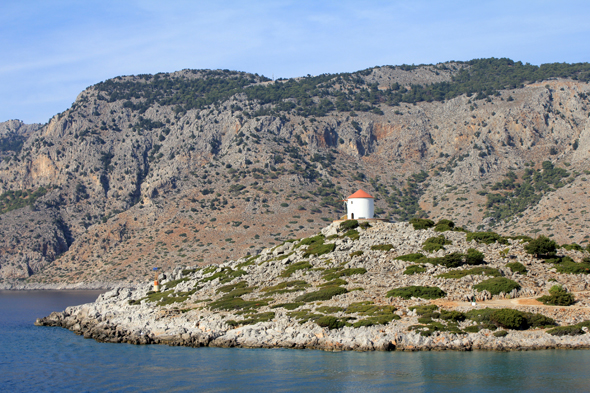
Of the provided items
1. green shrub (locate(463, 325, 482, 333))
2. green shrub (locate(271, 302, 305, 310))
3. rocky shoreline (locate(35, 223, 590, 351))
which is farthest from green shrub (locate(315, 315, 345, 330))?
green shrub (locate(463, 325, 482, 333))

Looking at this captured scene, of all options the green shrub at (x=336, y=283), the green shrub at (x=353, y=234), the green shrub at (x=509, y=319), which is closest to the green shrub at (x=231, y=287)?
the green shrub at (x=336, y=283)

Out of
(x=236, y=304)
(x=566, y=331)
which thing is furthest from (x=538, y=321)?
(x=236, y=304)

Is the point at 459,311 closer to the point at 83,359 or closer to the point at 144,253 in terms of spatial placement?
the point at 83,359

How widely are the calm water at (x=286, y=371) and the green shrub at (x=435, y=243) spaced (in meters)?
18.6

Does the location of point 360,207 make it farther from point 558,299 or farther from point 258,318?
point 558,299

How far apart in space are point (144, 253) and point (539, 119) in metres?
→ 98.0

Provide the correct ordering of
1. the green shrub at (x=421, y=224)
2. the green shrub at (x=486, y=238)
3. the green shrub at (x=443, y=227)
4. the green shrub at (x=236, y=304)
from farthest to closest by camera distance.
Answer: the green shrub at (x=421, y=224), the green shrub at (x=443, y=227), the green shrub at (x=486, y=238), the green shrub at (x=236, y=304)

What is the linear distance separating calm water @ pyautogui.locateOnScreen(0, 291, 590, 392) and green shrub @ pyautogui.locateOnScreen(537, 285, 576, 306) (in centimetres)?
697

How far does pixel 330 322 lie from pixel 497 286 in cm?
1432

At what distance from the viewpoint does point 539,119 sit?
14225 centimetres

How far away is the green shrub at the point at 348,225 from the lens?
2705 inches

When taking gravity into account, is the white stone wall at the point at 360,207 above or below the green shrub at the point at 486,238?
above

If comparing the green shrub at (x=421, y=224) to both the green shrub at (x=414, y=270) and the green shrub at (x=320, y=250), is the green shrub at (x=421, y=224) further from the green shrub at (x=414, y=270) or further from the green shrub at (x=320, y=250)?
the green shrub at (x=414, y=270)

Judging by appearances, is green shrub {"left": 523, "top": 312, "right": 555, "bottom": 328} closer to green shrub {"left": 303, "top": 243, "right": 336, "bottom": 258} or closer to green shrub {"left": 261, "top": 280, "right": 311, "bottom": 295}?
green shrub {"left": 261, "top": 280, "right": 311, "bottom": 295}
